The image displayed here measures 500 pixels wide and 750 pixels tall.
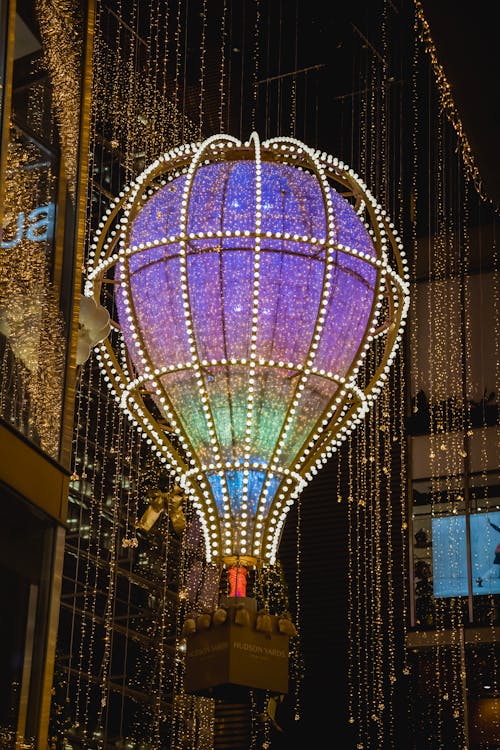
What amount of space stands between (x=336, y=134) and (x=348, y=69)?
1075 millimetres

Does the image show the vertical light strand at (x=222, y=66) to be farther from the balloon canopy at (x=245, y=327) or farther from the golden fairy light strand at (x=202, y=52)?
the balloon canopy at (x=245, y=327)

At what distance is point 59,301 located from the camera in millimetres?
7273

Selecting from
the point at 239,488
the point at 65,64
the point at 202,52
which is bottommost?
the point at 239,488

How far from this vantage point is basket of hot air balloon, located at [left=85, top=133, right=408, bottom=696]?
27.7 feet

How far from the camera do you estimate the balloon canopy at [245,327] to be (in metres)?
8.45

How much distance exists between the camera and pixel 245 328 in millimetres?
8445

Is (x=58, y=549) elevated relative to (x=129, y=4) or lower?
lower

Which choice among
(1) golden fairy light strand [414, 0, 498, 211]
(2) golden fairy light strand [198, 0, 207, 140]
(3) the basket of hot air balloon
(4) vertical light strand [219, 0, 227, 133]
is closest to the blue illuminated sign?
(3) the basket of hot air balloon

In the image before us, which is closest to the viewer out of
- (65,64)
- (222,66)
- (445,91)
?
(445,91)

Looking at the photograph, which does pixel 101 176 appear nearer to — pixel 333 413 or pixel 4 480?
pixel 333 413

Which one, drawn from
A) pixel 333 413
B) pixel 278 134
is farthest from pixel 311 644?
pixel 333 413

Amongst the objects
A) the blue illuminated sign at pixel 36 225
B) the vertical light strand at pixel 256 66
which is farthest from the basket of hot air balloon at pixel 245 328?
the vertical light strand at pixel 256 66

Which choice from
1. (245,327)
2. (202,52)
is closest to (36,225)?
(245,327)

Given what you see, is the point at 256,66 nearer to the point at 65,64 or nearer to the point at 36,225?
the point at 65,64
